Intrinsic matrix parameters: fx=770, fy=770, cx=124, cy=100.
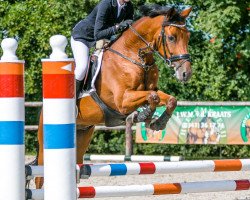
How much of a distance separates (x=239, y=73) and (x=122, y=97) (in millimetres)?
9729

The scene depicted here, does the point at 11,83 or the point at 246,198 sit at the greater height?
the point at 11,83

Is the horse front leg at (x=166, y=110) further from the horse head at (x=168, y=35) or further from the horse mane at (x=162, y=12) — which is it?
the horse mane at (x=162, y=12)

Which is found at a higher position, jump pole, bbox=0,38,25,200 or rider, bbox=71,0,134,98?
rider, bbox=71,0,134,98

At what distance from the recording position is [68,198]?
330 centimetres

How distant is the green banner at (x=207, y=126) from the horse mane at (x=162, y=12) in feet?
19.8

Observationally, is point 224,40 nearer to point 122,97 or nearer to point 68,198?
point 122,97

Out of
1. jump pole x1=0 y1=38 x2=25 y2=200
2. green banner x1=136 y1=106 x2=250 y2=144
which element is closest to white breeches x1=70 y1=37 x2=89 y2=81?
jump pole x1=0 y1=38 x2=25 y2=200

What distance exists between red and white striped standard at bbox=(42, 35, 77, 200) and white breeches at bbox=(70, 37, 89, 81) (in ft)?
10.5

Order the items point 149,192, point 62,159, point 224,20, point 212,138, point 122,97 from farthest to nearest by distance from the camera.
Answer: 1. point 224,20
2. point 212,138
3. point 122,97
4. point 149,192
5. point 62,159

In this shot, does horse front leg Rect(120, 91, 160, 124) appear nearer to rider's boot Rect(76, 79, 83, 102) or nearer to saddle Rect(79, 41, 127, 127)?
saddle Rect(79, 41, 127, 127)

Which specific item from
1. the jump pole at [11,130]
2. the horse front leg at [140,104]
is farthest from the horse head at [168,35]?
the jump pole at [11,130]

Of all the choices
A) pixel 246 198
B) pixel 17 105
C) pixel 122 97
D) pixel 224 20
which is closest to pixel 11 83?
pixel 17 105

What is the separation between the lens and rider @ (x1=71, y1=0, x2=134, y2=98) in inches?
250

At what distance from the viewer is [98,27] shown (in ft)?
20.8
